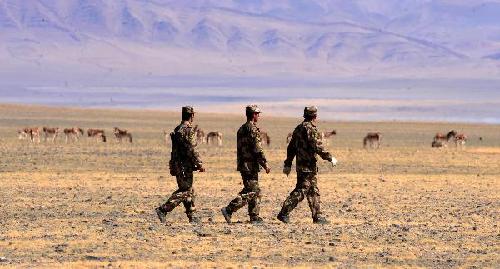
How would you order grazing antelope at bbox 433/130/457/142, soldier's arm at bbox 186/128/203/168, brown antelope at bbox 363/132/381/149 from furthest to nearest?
grazing antelope at bbox 433/130/457/142 → brown antelope at bbox 363/132/381/149 → soldier's arm at bbox 186/128/203/168

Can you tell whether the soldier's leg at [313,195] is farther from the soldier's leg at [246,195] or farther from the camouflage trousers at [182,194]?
the camouflage trousers at [182,194]

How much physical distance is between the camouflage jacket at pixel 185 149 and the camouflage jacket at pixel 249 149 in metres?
0.55

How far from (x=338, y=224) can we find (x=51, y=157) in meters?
17.1

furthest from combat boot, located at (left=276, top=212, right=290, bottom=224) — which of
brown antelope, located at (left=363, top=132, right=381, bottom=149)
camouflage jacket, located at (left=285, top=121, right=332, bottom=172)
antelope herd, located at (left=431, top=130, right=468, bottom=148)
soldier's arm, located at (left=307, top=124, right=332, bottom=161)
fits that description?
antelope herd, located at (left=431, top=130, right=468, bottom=148)

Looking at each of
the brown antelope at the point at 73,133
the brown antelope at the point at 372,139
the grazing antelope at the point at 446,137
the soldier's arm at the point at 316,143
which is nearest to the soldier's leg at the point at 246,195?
the soldier's arm at the point at 316,143

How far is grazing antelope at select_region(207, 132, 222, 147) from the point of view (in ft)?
133

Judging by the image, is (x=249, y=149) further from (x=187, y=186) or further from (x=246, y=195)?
(x=187, y=186)

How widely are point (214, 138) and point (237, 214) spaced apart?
24.9m

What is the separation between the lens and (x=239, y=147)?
51.0ft

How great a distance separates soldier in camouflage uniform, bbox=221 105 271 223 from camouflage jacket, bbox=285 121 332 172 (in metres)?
0.40

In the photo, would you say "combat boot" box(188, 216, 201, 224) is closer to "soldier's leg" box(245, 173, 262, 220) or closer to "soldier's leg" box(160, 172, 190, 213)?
"soldier's leg" box(160, 172, 190, 213)

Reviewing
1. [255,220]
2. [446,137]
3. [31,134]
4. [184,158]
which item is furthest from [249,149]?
[446,137]

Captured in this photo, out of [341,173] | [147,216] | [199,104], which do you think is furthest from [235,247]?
[199,104]

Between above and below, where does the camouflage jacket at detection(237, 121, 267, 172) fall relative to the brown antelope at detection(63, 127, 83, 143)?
below
